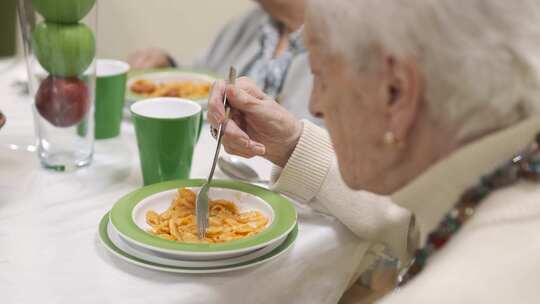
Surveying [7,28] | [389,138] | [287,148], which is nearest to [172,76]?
[287,148]

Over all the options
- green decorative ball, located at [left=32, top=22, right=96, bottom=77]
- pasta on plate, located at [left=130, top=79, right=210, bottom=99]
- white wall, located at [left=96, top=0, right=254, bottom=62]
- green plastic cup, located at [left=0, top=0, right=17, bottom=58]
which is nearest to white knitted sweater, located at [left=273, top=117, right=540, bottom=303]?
green decorative ball, located at [left=32, top=22, right=96, bottom=77]

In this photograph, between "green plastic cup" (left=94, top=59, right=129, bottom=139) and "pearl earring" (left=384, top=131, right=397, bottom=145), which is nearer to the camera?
"pearl earring" (left=384, top=131, right=397, bottom=145)

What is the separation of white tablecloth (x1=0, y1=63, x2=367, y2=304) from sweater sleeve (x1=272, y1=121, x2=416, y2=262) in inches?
0.9

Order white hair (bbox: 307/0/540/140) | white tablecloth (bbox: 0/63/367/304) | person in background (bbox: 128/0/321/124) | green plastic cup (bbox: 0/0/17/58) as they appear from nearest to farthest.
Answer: white hair (bbox: 307/0/540/140) < white tablecloth (bbox: 0/63/367/304) < person in background (bbox: 128/0/321/124) < green plastic cup (bbox: 0/0/17/58)

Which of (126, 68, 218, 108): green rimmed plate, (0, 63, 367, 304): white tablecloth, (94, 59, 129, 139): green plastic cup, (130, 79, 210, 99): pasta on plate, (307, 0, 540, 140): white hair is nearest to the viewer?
(307, 0, 540, 140): white hair

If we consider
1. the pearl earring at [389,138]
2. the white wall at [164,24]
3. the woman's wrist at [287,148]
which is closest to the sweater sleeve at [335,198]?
the woman's wrist at [287,148]

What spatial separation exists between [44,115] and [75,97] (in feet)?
0.19

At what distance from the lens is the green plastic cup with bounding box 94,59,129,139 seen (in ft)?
4.22

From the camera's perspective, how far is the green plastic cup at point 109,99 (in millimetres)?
1287

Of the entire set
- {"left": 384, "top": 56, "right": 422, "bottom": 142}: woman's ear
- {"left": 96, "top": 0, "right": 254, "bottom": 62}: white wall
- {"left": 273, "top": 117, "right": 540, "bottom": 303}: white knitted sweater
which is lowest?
{"left": 96, "top": 0, "right": 254, "bottom": 62}: white wall

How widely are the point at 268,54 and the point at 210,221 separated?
3.20 ft

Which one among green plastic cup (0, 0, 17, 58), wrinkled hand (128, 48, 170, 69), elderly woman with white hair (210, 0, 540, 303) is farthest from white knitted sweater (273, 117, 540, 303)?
green plastic cup (0, 0, 17, 58)

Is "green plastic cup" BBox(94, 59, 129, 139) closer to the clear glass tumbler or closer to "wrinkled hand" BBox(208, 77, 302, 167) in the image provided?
the clear glass tumbler

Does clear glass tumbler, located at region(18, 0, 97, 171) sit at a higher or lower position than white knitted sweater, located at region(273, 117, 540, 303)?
lower
